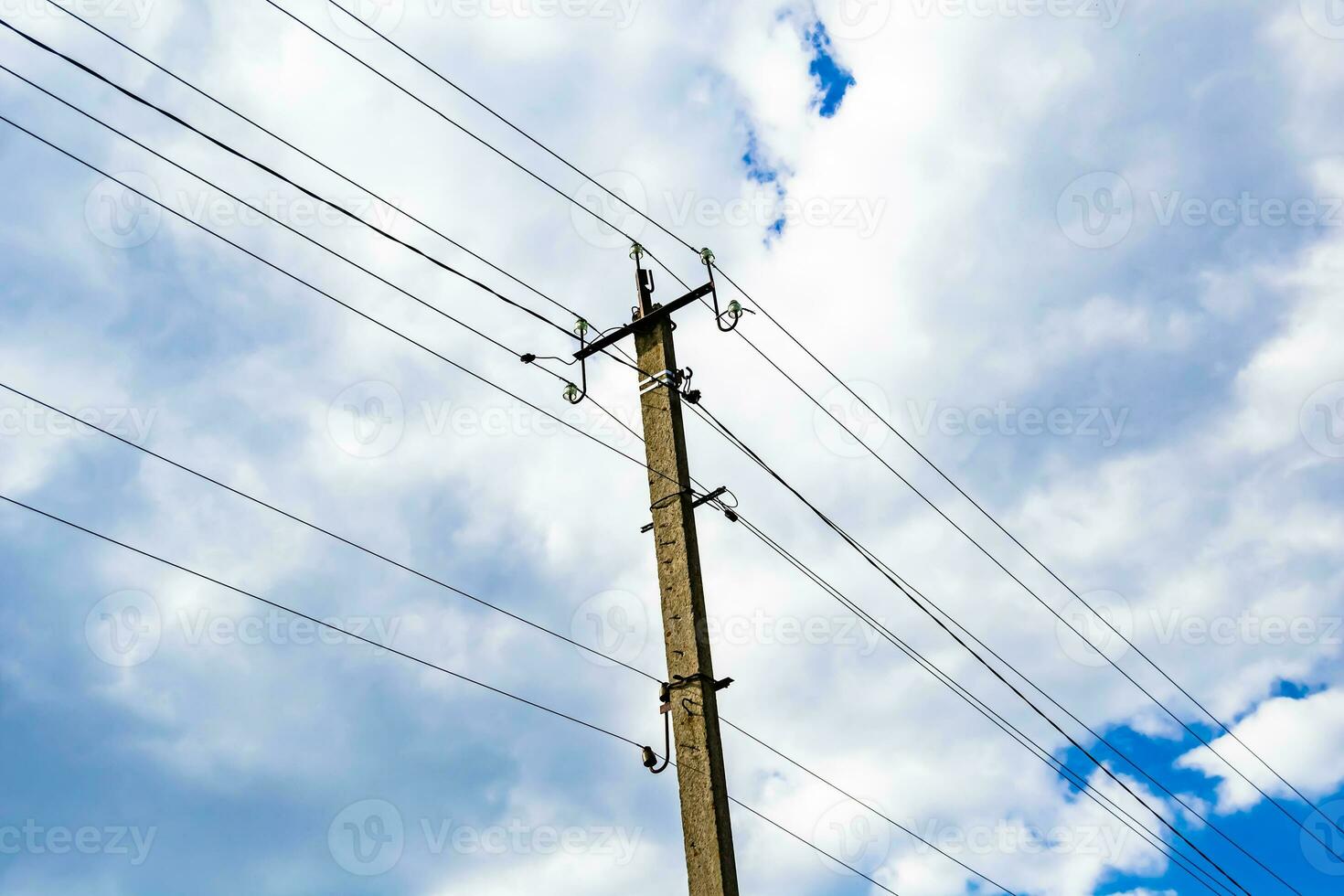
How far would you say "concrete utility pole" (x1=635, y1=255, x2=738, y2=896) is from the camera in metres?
8.68

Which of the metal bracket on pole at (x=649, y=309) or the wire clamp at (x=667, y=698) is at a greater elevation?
the metal bracket on pole at (x=649, y=309)

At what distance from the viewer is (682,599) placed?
9.59 meters

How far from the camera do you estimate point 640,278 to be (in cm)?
1129

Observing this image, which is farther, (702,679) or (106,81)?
(702,679)

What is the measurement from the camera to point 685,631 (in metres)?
9.48

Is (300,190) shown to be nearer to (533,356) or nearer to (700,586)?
(533,356)

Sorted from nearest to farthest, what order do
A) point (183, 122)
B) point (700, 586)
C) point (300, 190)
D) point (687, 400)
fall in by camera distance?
1. point (183, 122)
2. point (300, 190)
3. point (700, 586)
4. point (687, 400)

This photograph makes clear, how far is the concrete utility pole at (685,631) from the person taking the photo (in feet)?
28.5

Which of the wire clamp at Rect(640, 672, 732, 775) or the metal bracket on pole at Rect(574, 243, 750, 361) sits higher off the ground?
the metal bracket on pole at Rect(574, 243, 750, 361)

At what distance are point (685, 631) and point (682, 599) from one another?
270 millimetres

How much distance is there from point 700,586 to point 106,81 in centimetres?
566

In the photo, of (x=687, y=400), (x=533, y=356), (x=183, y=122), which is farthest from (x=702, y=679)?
(x=183, y=122)

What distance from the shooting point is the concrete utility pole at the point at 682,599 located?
28.6 ft

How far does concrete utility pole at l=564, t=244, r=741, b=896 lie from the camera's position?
8711 millimetres
